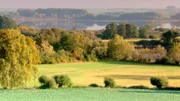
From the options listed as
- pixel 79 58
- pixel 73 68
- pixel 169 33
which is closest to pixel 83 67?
pixel 73 68

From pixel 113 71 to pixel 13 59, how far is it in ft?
91.8

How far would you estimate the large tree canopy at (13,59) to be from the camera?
32031 mm

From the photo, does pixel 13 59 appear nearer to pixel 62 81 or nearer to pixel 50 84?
pixel 50 84

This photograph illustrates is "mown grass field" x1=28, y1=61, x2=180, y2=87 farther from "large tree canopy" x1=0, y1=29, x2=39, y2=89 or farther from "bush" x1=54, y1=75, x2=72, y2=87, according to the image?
"large tree canopy" x1=0, y1=29, x2=39, y2=89

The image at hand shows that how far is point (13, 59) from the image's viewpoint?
3216 cm

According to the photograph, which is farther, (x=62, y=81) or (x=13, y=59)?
(x=62, y=81)

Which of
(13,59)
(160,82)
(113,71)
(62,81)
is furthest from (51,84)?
(113,71)

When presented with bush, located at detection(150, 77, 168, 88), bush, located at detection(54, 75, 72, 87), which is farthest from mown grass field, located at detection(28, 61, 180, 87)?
bush, located at detection(54, 75, 72, 87)

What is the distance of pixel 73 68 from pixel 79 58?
9.46m

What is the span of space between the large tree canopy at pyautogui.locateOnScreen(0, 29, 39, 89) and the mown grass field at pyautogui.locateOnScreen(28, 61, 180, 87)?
1589 centimetres

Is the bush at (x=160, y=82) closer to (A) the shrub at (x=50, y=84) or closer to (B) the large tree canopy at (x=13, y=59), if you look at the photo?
(A) the shrub at (x=50, y=84)

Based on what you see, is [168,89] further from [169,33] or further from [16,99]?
[169,33]

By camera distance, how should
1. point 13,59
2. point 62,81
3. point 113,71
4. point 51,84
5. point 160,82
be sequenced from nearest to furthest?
point 13,59, point 51,84, point 62,81, point 160,82, point 113,71

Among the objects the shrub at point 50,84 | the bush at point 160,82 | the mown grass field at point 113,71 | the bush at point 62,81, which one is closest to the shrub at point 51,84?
the shrub at point 50,84
